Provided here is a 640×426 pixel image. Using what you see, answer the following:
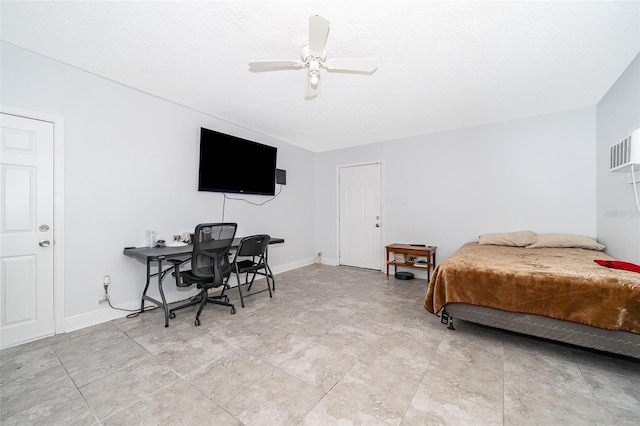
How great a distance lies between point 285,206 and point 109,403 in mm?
3801

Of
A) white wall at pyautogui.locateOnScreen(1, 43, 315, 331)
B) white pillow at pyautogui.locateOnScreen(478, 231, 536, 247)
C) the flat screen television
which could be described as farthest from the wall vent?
white wall at pyautogui.locateOnScreen(1, 43, 315, 331)

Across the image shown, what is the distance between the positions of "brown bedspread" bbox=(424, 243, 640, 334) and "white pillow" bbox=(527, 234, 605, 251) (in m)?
0.36

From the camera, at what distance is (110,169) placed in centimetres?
274

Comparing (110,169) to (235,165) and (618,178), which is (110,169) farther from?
(618,178)

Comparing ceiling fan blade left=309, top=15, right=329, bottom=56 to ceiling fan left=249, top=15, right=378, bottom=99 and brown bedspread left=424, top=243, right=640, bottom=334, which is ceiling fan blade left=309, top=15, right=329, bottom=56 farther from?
brown bedspread left=424, top=243, right=640, bottom=334

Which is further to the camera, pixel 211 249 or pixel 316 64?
pixel 211 249

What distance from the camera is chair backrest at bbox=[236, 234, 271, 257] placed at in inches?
124

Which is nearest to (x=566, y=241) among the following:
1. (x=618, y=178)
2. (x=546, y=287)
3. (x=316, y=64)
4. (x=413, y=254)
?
(x=618, y=178)

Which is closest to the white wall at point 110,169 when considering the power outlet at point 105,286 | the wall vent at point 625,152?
the power outlet at point 105,286

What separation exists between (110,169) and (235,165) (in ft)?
5.07

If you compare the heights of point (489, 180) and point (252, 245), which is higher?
point (489, 180)

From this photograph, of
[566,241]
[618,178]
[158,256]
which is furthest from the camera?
[566,241]

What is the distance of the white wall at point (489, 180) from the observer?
3402 millimetres

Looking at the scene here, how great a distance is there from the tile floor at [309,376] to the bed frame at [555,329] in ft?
0.58
